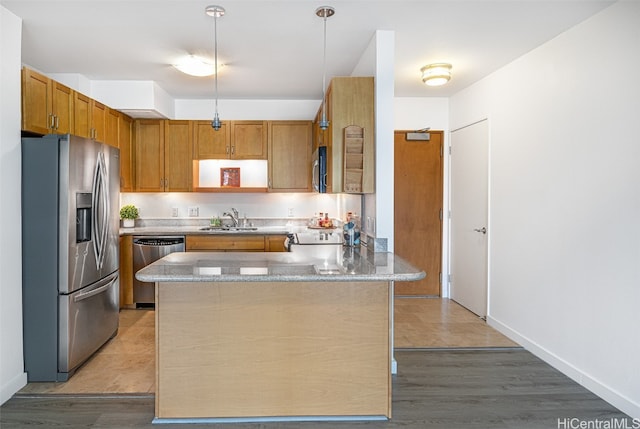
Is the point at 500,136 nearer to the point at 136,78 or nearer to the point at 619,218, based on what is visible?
the point at 619,218

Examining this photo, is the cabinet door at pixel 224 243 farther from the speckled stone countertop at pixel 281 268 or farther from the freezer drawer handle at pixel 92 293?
the speckled stone countertop at pixel 281 268

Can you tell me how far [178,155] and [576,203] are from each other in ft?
13.7

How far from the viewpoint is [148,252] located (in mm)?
4625

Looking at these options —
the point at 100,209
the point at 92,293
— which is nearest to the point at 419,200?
the point at 100,209

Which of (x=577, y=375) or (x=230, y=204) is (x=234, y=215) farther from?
(x=577, y=375)

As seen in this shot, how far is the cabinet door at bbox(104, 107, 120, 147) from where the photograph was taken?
14.2ft

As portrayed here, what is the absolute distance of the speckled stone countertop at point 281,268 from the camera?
2.08m

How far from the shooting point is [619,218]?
8.28ft

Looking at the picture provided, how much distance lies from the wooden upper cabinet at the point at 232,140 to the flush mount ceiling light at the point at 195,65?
1.23 m

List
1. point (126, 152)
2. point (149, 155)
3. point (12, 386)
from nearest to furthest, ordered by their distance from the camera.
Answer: point (12, 386) → point (126, 152) → point (149, 155)

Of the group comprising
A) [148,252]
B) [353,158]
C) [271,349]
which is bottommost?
[271,349]

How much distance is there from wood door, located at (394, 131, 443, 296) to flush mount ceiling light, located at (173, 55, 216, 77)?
2443 mm

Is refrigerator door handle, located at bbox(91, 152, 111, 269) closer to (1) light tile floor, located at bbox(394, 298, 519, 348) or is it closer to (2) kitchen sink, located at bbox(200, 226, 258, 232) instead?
(2) kitchen sink, located at bbox(200, 226, 258, 232)

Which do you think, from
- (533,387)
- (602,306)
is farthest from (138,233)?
(602,306)
